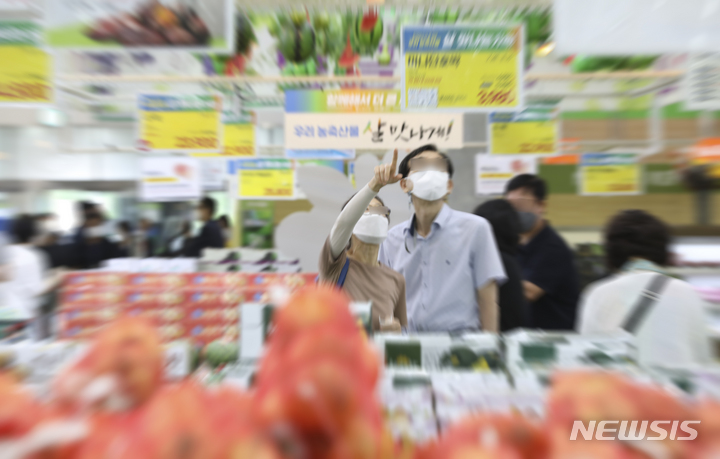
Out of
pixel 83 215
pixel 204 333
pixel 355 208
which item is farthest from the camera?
pixel 83 215

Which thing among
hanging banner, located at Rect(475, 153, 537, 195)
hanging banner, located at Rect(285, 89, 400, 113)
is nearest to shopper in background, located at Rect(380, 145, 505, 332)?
hanging banner, located at Rect(285, 89, 400, 113)

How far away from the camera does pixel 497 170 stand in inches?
166

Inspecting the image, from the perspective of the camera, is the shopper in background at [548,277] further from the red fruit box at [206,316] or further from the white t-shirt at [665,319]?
the red fruit box at [206,316]

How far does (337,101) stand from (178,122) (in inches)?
53.2

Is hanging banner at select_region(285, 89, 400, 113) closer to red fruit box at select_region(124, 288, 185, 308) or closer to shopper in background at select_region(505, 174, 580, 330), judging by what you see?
shopper in background at select_region(505, 174, 580, 330)

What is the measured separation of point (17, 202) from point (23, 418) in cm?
904

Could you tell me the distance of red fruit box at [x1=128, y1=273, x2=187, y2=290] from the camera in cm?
227

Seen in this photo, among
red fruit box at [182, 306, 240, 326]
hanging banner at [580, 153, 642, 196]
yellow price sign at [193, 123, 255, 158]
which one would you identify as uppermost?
yellow price sign at [193, 123, 255, 158]

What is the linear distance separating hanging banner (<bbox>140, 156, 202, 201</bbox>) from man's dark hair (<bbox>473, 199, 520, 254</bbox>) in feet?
10.1

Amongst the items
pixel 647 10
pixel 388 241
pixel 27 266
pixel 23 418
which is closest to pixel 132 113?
pixel 27 266

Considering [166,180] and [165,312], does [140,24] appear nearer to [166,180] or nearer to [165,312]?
[165,312]

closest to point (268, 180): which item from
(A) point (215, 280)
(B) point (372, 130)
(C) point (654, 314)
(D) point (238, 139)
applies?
(D) point (238, 139)

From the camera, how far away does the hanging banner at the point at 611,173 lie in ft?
13.7

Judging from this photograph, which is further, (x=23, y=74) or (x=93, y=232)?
(x=93, y=232)
